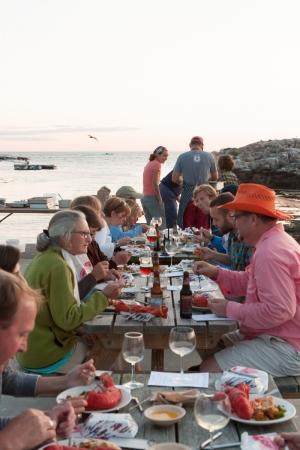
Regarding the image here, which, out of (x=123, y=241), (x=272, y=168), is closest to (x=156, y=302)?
(x=123, y=241)

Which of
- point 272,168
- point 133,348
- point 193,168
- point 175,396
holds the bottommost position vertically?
point 272,168

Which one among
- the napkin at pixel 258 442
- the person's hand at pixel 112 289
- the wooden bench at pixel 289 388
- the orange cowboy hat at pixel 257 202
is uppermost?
the orange cowboy hat at pixel 257 202

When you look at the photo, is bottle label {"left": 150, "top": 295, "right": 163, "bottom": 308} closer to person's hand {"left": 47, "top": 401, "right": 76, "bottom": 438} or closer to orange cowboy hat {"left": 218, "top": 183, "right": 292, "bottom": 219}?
orange cowboy hat {"left": 218, "top": 183, "right": 292, "bottom": 219}

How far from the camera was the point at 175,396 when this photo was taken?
8.25 feet

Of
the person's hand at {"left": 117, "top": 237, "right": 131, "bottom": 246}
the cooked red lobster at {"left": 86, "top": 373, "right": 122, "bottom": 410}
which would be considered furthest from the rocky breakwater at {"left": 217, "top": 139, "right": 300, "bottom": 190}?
the cooked red lobster at {"left": 86, "top": 373, "right": 122, "bottom": 410}

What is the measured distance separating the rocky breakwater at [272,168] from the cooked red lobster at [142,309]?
29761mm

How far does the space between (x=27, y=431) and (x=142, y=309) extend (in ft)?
6.31

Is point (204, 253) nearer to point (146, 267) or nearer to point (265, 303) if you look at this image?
point (146, 267)

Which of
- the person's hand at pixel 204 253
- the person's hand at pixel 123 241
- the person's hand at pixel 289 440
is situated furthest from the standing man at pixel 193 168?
the person's hand at pixel 289 440

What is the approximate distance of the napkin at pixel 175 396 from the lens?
98.3 inches

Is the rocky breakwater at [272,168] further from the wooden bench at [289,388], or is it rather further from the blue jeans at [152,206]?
the wooden bench at [289,388]

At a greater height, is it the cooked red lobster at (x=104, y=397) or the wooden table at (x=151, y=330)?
the cooked red lobster at (x=104, y=397)

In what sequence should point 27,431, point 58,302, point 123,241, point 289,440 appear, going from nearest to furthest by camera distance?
point 27,431
point 289,440
point 58,302
point 123,241

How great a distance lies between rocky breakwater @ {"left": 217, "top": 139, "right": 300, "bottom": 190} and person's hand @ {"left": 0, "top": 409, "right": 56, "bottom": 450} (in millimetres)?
31681
